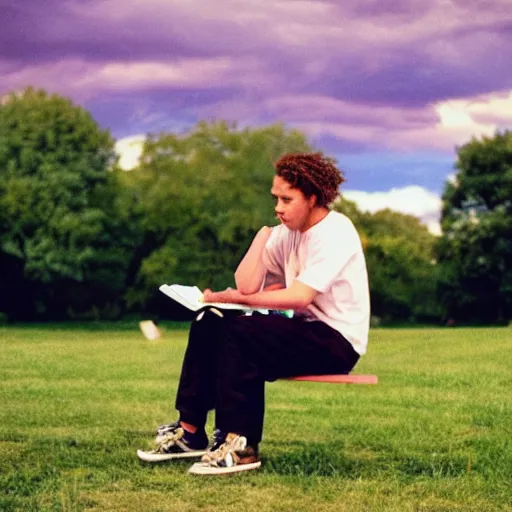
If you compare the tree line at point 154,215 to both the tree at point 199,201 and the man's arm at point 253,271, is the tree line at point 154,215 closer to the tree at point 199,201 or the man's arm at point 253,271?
the tree at point 199,201

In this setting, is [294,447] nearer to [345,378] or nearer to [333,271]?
[345,378]

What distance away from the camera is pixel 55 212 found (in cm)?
4528

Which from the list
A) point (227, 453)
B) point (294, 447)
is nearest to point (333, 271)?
point (227, 453)

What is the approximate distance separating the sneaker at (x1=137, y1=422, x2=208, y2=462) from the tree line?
38059 millimetres

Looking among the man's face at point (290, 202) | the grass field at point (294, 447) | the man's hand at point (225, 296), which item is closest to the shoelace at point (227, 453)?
the grass field at point (294, 447)

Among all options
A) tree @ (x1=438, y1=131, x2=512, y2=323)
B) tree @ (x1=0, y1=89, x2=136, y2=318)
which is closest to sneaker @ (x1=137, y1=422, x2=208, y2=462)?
tree @ (x1=0, y1=89, x2=136, y2=318)

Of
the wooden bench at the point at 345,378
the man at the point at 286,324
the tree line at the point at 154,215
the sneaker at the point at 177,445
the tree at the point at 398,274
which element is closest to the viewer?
the wooden bench at the point at 345,378

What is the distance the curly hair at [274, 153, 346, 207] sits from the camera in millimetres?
6160

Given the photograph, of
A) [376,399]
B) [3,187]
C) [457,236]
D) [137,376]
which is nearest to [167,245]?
[3,187]

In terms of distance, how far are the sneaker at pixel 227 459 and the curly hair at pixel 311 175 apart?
168 cm

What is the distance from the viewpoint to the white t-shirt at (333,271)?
240 inches

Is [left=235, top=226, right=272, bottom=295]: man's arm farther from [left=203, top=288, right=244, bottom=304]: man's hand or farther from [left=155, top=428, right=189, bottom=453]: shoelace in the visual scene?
[left=155, top=428, right=189, bottom=453]: shoelace

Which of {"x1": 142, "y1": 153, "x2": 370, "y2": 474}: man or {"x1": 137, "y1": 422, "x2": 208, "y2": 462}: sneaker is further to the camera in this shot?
{"x1": 137, "y1": 422, "x2": 208, "y2": 462}: sneaker

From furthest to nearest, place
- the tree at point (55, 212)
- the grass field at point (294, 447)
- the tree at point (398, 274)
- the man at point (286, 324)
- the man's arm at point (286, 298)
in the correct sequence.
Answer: the tree at point (398, 274) → the tree at point (55, 212) → the man at point (286, 324) → the man's arm at point (286, 298) → the grass field at point (294, 447)
